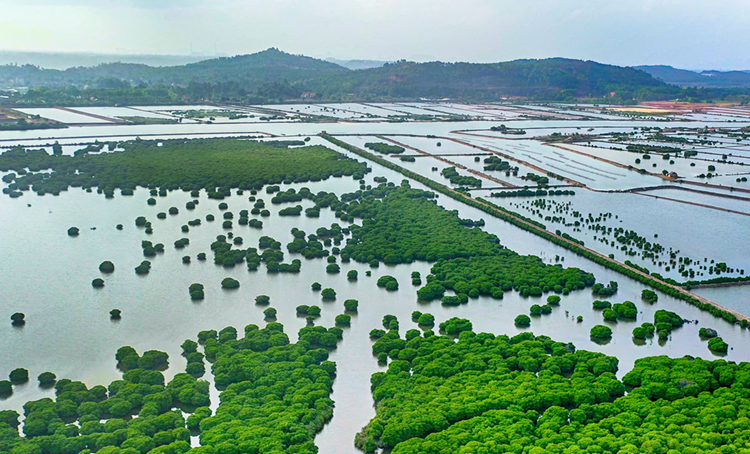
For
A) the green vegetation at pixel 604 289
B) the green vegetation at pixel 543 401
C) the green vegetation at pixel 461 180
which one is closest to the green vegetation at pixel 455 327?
the green vegetation at pixel 543 401

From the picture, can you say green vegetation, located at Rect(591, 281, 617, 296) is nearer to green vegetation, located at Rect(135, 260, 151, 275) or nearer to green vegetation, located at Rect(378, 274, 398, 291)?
green vegetation, located at Rect(378, 274, 398, 291)

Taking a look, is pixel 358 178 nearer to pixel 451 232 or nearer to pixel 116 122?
pixel 451 232

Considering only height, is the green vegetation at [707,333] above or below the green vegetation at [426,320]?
above

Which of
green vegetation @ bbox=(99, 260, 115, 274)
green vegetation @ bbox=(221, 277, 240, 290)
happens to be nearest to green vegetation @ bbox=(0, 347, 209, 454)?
green vegetation @ bbox=(221, 277, 240, 290)

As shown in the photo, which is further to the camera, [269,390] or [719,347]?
[719,347]

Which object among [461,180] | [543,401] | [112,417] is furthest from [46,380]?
[461,180]

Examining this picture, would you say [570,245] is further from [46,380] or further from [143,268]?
[46,380]

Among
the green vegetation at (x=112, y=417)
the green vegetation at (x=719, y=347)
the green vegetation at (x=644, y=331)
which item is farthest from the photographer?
the green vegetation at (x=644, y=331)

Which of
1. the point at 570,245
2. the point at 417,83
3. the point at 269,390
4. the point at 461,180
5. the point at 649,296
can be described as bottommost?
the point at 269,390

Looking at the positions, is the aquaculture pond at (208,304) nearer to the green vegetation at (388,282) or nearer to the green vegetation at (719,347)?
the green vegetation at (388,282)
